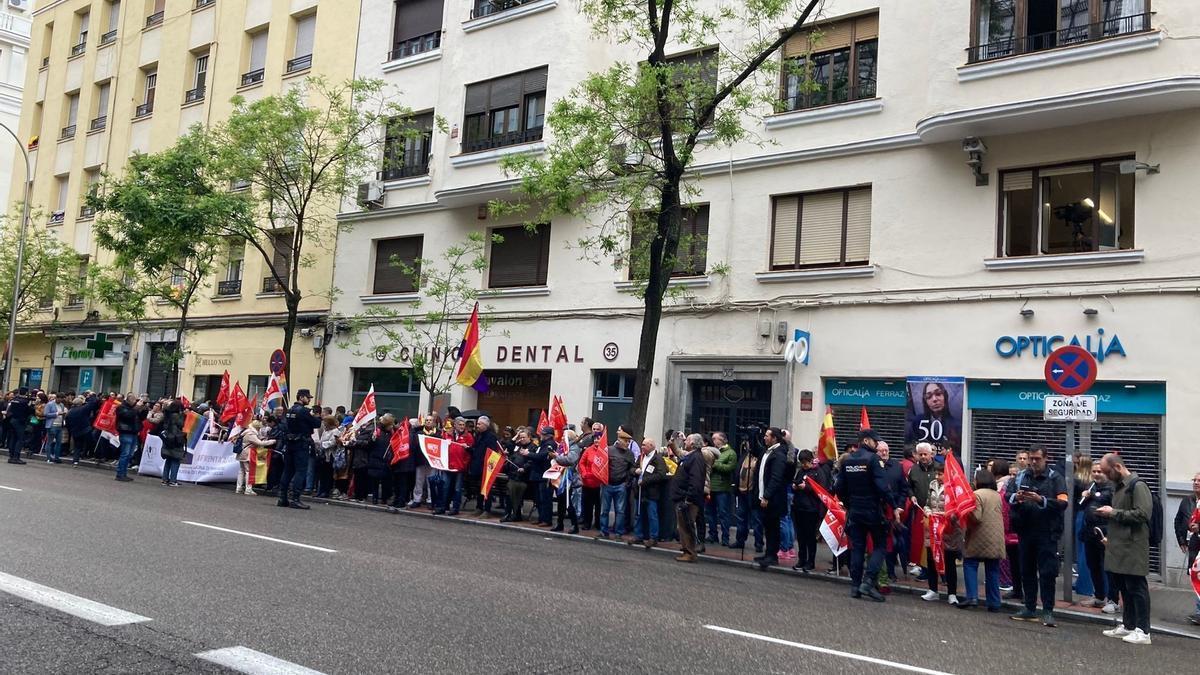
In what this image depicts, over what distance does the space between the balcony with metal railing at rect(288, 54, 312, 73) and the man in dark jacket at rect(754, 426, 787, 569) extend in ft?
65.4

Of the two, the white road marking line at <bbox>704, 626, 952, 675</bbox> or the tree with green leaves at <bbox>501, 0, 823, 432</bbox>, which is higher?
the tree with green leaves at <bbox>501, 0, 823, 432</bbox>

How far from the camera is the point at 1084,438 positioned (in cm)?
1427

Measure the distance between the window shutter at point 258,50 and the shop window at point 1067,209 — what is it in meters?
22.2

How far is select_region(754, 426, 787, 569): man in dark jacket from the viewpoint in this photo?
12760mm

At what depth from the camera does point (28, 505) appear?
42.9 feet

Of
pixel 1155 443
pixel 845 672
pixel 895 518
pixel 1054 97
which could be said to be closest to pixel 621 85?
pixel 1054 97

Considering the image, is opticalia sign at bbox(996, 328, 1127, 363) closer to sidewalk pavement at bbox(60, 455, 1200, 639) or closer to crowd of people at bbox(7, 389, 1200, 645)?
crowd of people at bbox(7, 389, 1200, 645)

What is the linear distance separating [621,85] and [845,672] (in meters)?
10.6

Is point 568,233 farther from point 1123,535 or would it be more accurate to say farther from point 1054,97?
point 1123,535

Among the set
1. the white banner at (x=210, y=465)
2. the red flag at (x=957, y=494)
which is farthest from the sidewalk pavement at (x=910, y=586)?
the white banner at (x=210, y=465)

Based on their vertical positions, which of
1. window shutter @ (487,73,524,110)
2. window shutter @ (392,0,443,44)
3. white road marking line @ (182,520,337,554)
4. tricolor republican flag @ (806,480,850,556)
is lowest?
white road marking line @ (182,520,337,554)

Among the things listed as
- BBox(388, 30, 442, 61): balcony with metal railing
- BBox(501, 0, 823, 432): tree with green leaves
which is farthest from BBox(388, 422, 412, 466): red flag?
BBox(388, 30, 442, 61): balcony with metal railing

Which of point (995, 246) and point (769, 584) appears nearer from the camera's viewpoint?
point (769, 584)

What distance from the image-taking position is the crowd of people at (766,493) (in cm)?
1031
